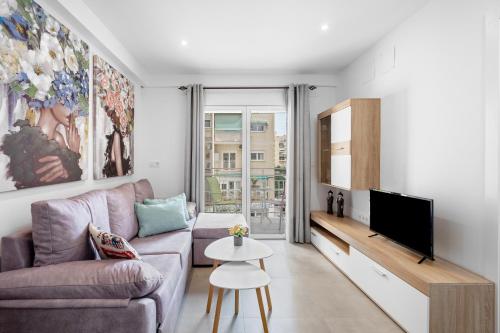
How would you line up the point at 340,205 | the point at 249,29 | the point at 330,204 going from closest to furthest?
1. the point at 249,29
2. the point at 340,205
3. the point at 330,204

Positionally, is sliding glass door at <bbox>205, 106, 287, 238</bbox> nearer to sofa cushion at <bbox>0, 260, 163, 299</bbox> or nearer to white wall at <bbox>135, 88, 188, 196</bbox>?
white wall at <bbox>135, 88, 188, 196</bbox>

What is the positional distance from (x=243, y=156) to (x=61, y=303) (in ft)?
11.4

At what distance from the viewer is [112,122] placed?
3430mm

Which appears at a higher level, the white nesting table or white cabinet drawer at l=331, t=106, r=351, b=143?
white cabinet drawer at l=331, t=106, r=351, b=143

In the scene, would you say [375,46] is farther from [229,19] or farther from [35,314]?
[35,314]

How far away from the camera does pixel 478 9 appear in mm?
2107

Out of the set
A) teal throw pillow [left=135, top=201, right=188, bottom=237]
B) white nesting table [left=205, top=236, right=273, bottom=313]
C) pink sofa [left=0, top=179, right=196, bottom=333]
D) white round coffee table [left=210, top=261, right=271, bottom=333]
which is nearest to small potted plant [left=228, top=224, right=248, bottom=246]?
white nesting table [left=205, top=236, right=273, bottom=313]

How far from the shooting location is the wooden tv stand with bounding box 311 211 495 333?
197 cm

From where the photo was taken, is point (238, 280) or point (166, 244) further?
point (166, 244)

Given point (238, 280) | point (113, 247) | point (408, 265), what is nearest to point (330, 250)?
point (408, 265)

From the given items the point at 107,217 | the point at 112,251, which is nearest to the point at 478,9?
the point at 112,251

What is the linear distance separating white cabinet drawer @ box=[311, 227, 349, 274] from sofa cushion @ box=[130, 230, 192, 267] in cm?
176

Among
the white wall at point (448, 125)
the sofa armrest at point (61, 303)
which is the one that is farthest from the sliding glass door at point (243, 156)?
the sofa armrest at point (61, 303)

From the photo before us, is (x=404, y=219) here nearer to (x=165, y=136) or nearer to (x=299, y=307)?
(x=299, y=307)
